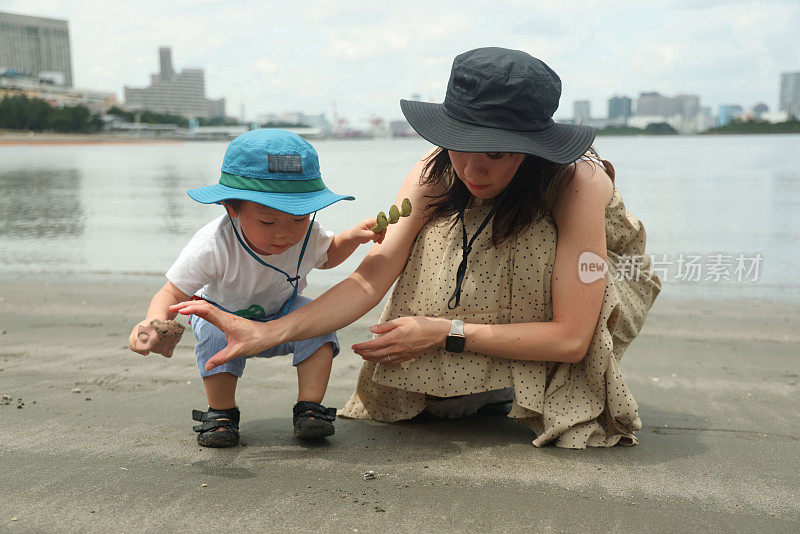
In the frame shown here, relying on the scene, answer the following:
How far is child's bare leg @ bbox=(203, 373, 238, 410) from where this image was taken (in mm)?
2193

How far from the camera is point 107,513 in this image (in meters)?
1.77

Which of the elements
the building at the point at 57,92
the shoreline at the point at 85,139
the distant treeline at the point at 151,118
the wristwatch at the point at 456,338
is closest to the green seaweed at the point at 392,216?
the wristwatch at the point at 456,338

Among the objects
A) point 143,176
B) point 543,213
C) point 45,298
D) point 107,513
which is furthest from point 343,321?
point 143,176

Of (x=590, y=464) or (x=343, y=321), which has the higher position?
(x=343, y=321)

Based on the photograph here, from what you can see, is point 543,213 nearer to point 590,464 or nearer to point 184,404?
point 590,464

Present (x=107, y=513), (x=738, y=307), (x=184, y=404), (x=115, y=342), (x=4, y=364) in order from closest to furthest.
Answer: (x=107, y=513) → (x=184, y=404) → (x=4, y=364) → (x=115, y=342) → (x=738, y=307)

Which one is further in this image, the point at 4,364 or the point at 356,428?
the point at 4,364

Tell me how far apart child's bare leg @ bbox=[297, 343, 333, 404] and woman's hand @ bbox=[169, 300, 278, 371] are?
0.22 meters

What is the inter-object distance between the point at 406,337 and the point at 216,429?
24.7 inches

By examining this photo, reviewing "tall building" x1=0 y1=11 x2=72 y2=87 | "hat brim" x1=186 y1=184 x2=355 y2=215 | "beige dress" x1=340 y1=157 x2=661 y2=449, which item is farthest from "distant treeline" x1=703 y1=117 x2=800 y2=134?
"tall building" x1=0 y1=11 x2=72 y2=87

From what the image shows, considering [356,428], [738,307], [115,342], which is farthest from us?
[738,307]

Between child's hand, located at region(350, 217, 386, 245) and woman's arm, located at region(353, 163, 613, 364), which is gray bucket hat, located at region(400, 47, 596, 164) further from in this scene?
child's hand, located at region(350, 217, 386, 245)

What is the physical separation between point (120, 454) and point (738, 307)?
3.84 metres

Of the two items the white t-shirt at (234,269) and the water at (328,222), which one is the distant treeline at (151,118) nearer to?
the water at (328,222)
